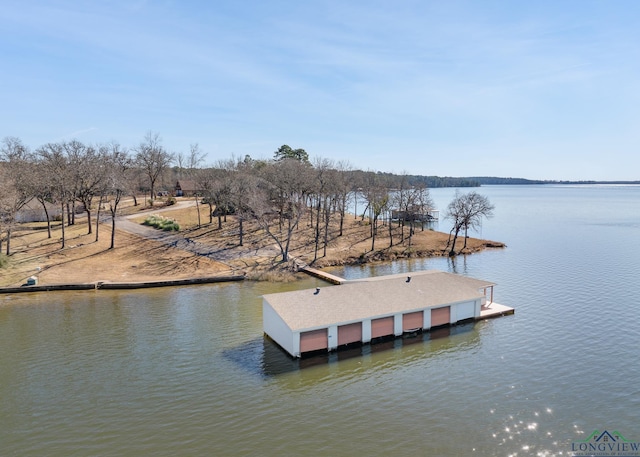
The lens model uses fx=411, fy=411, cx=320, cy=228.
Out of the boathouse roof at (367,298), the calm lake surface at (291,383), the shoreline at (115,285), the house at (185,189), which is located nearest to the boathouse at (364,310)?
the boathouse roof at (367,298)

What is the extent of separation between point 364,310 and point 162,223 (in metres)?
39.1

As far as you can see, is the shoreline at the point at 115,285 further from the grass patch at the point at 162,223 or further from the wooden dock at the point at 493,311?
the wooden dock at the point at 493,311

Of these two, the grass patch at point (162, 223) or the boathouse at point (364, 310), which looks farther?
the grass patch at point (162, 223)

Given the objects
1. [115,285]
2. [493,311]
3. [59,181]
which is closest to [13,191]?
[59,181]

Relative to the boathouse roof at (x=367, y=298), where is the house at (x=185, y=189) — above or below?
above

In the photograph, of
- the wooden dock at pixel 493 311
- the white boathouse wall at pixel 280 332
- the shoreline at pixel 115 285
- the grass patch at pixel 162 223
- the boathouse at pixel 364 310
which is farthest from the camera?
the grass patch at pixel 162 223

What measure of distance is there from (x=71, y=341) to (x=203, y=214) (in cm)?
4115

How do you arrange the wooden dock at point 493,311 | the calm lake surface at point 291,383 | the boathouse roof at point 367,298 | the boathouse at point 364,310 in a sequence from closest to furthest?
the calm lake surface at point 291,383, the boathouse at point 364,310, the boathouse roof at point 367,298, the wooden dock at point 493,311

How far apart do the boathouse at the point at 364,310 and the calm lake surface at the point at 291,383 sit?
845mm

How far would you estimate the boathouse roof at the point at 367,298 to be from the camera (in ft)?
74.7

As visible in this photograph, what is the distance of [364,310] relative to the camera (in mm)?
23906

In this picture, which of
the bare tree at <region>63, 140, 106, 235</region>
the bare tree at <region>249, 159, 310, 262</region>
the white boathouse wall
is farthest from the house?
the white boathouse wall

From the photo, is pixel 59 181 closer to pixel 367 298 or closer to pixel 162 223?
pixel 162 223

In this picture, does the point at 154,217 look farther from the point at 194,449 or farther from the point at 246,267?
the point at 194,449
